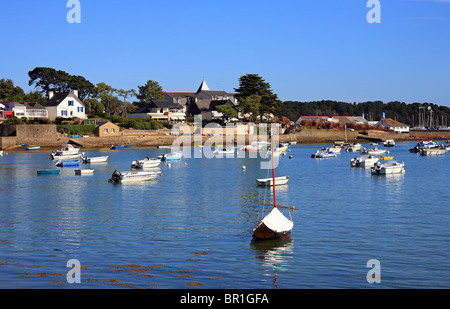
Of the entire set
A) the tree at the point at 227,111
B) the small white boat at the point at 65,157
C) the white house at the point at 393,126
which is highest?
the tree at the point at 227,111

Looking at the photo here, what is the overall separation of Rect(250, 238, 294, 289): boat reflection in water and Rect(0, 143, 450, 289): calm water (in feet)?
0.29

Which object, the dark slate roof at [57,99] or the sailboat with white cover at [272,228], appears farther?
the dark slate roof at [57,99]

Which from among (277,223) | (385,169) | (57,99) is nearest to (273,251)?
(277,223)

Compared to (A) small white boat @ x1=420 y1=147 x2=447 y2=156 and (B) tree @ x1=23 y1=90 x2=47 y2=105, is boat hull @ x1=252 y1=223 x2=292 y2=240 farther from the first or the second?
(B) tree @ x1=23 y1=90 x2=47 y2=105

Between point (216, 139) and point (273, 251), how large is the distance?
107860 mm

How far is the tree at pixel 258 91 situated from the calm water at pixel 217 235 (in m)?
89.8

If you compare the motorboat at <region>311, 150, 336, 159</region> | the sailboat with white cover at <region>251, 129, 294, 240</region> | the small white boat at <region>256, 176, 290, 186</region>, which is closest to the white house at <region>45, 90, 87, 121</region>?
the motorboat at <region>311, 150, 336, 159</region>

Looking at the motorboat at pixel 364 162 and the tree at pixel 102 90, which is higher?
the tree at pixel 102 90

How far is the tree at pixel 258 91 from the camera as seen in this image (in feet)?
461

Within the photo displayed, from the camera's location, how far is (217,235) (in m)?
27.7

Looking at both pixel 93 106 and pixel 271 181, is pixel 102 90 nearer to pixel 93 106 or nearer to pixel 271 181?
pixel 93 106

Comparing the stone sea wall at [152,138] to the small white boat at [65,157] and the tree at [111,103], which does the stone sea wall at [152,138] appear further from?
the tree at [111,103]

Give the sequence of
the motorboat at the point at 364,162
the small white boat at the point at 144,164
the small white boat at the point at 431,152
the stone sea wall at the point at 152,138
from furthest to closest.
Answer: the stone sea wall at the point at 152,138
the small white boat at the point at 431,152
the motorboat at the point at 364,162
the small white boat at the point at 144,164

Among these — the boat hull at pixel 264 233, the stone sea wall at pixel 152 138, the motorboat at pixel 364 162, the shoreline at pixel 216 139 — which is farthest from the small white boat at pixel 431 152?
the boat hull at pixel 264 233
